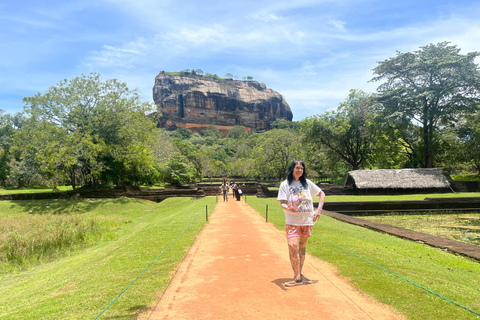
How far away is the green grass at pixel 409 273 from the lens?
4.20 metres

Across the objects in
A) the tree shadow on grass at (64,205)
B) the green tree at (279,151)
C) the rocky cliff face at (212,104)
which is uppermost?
the rocky cliff face at (212,104)

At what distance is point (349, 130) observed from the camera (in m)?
40.9

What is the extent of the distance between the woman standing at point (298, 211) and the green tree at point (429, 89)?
3550cm

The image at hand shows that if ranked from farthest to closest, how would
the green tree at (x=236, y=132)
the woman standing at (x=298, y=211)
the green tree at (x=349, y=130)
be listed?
the green tree at (x=236, y=132) < the green tree at (x=349, y=130) < the woman standing at (x=298, y=211)

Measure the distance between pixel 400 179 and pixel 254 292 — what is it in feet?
97.0

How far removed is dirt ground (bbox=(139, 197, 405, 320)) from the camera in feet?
13.3

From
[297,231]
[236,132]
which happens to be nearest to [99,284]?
[297,231]

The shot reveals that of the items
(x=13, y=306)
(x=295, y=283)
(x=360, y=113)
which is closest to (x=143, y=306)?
(x=295, y=283)

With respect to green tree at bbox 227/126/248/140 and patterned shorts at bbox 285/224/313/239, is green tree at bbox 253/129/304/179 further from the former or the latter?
green tree at bbox 227/126/248/140

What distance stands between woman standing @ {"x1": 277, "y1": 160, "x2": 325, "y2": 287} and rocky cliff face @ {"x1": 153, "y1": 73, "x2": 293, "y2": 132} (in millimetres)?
153075

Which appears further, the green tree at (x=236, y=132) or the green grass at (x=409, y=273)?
the green tree at (x=236, y=132)

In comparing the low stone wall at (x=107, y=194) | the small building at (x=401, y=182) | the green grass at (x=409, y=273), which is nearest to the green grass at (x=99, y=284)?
the green grass at (x=409, y=273)

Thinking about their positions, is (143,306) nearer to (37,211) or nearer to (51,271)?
(51,271)

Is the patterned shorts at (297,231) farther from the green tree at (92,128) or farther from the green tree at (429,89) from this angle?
the green tree at (429,89)
